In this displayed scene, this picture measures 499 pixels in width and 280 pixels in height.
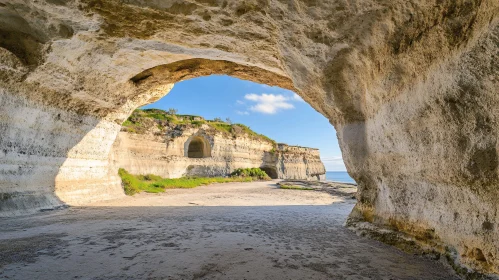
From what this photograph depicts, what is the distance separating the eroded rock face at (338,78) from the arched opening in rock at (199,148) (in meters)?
16.0

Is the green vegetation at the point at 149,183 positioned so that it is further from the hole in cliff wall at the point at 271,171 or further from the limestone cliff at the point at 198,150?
the hole in cliff wall at the point at 271,171

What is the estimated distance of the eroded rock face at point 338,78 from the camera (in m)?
2.26

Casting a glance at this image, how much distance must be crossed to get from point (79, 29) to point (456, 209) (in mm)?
5310

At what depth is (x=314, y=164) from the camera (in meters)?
33.8

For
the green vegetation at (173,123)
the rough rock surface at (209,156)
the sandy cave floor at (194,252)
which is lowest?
the sandy cave floor at (194,252)

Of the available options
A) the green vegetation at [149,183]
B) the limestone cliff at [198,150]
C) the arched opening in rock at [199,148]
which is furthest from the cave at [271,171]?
the arched opening in rock at [199,148]

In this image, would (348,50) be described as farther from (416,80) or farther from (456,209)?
(456,209)

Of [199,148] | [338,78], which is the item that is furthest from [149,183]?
[338,78]

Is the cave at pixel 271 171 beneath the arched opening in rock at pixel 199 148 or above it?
beneath

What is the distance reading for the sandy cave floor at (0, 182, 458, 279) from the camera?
2.45 m

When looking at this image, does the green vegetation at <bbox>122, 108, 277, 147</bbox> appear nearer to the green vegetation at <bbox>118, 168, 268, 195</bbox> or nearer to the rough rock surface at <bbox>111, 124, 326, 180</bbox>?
the rough rock surface at <bbox>111, 124, 326, 180</bbox>

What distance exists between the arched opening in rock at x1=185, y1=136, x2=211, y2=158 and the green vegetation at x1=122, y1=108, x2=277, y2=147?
1.29 metres

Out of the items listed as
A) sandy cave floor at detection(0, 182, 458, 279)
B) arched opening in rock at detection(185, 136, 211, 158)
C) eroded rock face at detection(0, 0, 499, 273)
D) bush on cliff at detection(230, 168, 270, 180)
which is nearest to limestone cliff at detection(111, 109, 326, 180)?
arched opening in rock at detection(185, 136, 211, 158)

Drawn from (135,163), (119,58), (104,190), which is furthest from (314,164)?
(119,58)
